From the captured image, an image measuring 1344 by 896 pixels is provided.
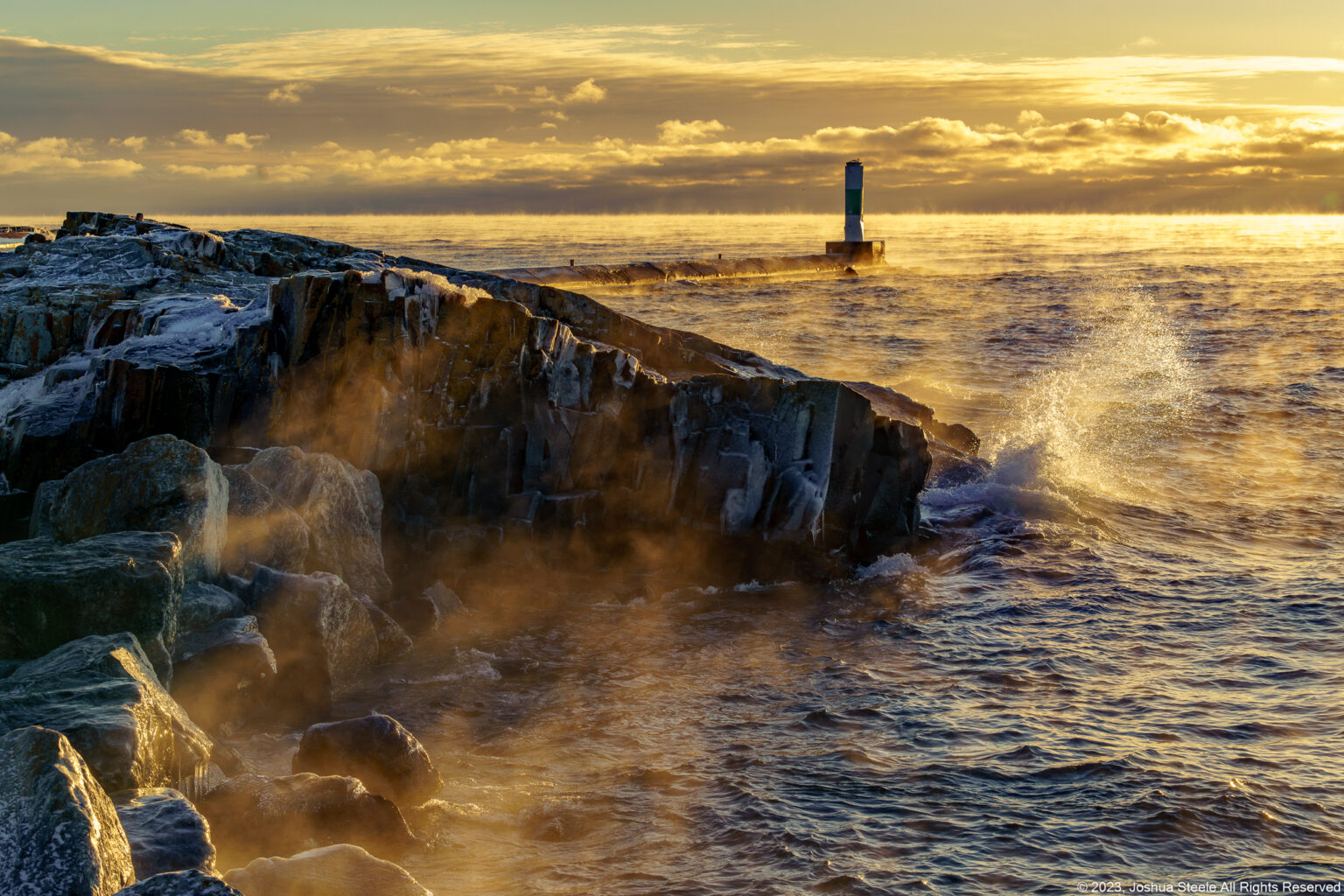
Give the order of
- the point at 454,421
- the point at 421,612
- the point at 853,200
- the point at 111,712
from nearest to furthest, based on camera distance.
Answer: the point at 111,712 < the point at 421,612 < the point at 454,421 < the point at 853,200

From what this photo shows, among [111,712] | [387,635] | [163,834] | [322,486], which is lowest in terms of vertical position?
[387,635]

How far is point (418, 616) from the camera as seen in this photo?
480 inches

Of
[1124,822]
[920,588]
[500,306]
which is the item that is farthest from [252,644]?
[920,588]

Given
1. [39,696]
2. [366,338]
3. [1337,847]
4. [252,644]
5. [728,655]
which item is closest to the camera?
[39,696]

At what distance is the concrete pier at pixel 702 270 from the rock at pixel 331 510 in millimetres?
47533

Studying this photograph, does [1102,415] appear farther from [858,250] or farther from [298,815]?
[858,250]

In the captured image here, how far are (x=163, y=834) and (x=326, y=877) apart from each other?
0.93 meters

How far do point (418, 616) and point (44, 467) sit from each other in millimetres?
5546

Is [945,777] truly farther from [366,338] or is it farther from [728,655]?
[366,338]

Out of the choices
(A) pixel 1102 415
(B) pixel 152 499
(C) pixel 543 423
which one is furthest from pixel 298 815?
(A) pixel 1102 415

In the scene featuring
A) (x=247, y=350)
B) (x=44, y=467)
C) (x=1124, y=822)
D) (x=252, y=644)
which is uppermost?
(x=247, y=350)

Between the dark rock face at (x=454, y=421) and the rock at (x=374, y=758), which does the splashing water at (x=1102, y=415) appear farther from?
the rock at (x=374, y=758)

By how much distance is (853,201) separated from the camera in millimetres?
84500

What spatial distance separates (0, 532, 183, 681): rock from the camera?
8.31 meters
